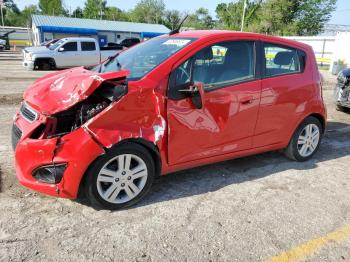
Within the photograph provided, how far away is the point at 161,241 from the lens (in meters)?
2.92

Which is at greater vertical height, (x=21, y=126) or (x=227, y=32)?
(x=227, y=32)

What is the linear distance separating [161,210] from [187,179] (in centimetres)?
80

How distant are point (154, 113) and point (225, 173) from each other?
1539mm

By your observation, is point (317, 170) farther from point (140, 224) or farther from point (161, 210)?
point (140, 224)

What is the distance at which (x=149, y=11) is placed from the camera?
89.2 m

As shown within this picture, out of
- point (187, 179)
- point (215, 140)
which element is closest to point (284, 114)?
point (215, 140)

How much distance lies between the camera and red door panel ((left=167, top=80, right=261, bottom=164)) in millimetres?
3480

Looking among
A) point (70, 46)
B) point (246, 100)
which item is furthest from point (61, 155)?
point (70, 46)

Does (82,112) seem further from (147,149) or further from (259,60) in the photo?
(259,60)

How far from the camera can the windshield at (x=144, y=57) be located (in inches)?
140

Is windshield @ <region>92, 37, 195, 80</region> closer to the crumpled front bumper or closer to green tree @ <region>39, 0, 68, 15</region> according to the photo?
the crumpled front bumper

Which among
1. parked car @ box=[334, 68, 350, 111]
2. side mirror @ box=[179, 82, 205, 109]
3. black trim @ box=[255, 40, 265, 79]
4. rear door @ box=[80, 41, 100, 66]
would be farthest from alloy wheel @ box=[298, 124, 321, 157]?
rear door @ box=[80, 41, 100, 66]

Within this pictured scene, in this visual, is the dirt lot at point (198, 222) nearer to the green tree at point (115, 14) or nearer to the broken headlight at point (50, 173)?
the broken headlight at point (50, 173)

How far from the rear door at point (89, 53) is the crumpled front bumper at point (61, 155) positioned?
15.2 metres
